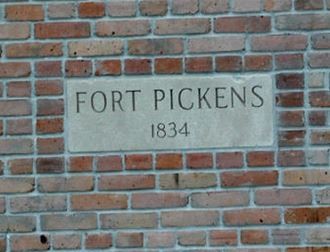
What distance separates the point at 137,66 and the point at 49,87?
34 centimetres

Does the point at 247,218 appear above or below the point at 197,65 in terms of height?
below

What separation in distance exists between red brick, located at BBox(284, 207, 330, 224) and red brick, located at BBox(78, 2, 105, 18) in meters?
1.01

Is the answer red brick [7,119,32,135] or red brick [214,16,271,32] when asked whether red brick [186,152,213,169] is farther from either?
red brick [7,119,32,135]

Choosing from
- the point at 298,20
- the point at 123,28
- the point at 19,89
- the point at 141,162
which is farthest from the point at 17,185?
the point at 298,20

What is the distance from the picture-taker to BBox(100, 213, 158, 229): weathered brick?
231cm

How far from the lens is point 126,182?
232 centimetres

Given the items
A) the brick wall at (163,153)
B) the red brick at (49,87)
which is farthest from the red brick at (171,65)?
the red brick at (49,87)

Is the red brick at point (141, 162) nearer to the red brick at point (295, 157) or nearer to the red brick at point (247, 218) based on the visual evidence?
the red brick at point (247, 218)

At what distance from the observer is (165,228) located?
231 centimetres

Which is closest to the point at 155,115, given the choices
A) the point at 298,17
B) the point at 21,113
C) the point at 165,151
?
the point at 165,151

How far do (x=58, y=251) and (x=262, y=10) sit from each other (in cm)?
117

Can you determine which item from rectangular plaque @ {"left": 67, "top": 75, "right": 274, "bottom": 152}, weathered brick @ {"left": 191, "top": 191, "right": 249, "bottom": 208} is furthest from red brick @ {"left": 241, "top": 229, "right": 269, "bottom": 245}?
rectangular plaque @ {"left": 67, "top": 75, "right": 274, "bottom": 152}

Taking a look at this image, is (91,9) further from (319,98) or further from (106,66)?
(319,98)

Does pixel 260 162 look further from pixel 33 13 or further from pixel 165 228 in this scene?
pixel 33 13
